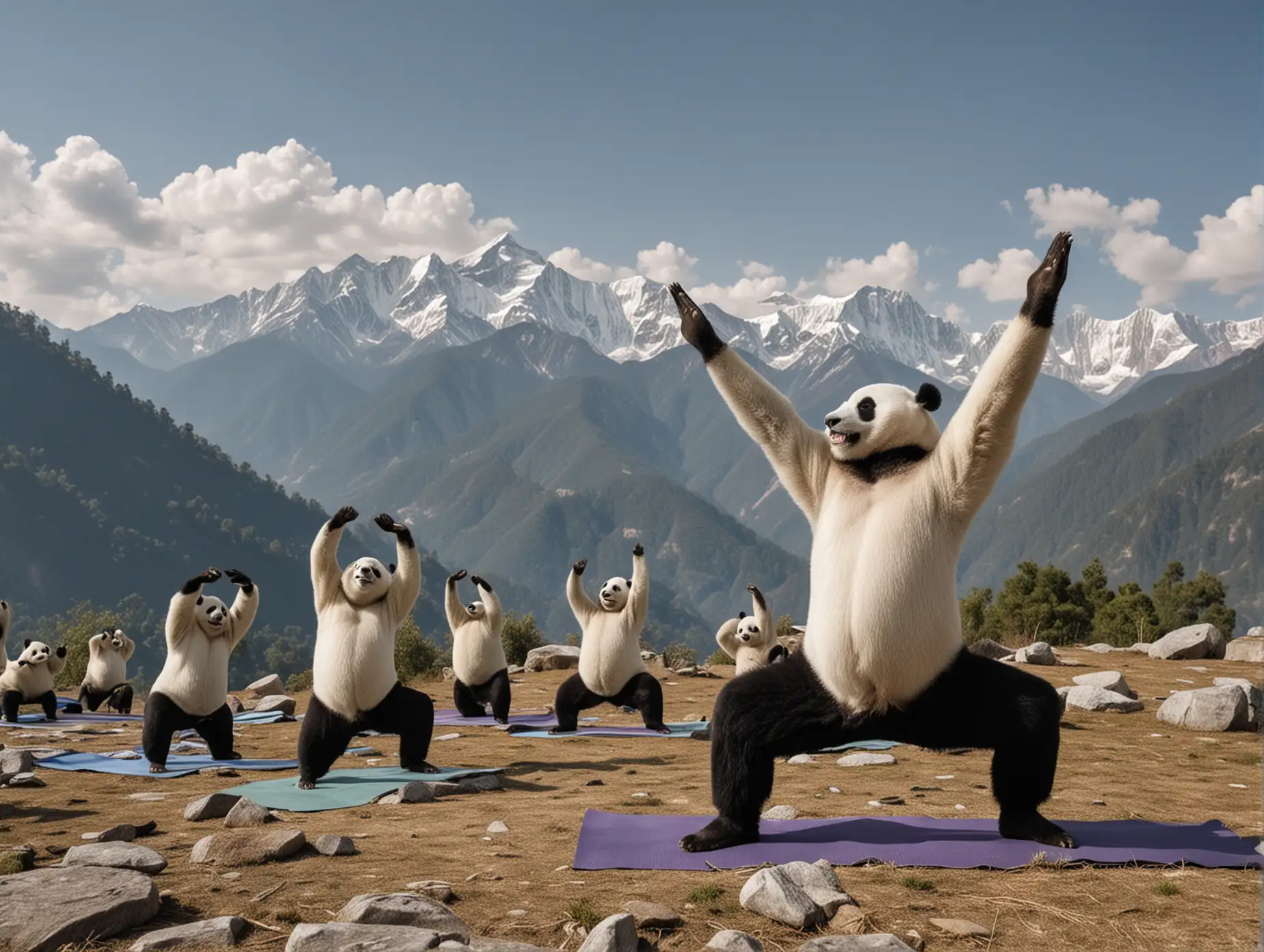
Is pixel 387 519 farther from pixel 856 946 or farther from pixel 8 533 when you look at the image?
pixel 8 533

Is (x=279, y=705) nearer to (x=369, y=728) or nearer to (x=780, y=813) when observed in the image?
(x=369, y=728)

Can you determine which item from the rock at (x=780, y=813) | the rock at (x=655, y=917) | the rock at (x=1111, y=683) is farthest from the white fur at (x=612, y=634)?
the rock at (x=655, y=917)

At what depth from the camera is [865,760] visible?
34.0 ft

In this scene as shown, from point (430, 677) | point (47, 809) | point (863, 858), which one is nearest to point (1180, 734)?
point (863, 858)

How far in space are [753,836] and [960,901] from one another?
1.43 meters

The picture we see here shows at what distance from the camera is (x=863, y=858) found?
5996 millimetres

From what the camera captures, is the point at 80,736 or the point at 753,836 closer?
the point at 753,836

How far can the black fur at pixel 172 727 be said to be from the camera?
1091 cm

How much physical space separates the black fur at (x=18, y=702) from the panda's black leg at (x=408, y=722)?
9.83m

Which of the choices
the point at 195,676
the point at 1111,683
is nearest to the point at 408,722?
the point at 195,676

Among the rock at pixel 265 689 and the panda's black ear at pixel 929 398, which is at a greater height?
the panda's black ear at pixel 929 398

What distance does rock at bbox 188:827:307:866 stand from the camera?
618 cm

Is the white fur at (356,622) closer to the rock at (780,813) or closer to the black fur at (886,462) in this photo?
the rock at (780,813)

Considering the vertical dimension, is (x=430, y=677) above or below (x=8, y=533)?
below
